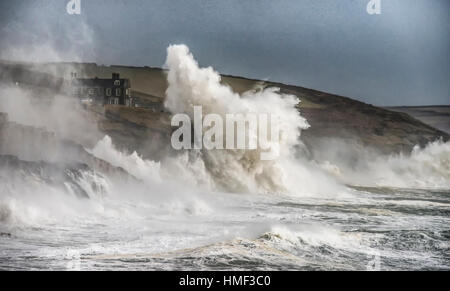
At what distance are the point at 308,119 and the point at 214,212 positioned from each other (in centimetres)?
1209

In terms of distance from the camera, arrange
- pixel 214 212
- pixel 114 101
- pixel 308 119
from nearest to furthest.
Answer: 1. pixel 214 212
2. pixel 114 101
3. pixel 308 119

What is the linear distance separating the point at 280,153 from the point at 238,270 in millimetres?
10167

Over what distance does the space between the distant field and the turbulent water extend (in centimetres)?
260

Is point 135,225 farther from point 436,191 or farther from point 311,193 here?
point 436,191

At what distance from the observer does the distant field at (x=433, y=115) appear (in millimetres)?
23203

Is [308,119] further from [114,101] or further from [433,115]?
[114,101]

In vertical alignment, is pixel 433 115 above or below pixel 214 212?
above

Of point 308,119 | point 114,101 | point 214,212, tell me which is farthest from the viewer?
point 308,119

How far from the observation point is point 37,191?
41.0 ft

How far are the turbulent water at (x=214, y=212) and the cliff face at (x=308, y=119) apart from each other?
876mm

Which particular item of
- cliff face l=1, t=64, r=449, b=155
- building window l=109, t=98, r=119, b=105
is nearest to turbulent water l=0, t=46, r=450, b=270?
cliff face l=1, t=64, r=449, b=155

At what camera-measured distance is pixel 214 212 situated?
13.5m

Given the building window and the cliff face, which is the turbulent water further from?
the building window

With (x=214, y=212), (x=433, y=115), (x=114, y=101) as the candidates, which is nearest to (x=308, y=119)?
(x=433, y=115)
